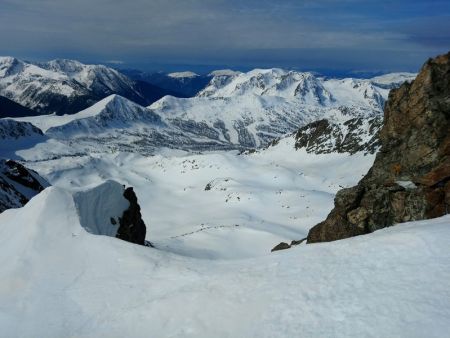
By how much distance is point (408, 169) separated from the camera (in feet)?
97.6

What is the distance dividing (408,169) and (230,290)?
60.6 feet

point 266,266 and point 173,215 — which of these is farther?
point 173,215

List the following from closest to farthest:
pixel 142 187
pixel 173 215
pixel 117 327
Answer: pixel 117 327 → pixel 173 215 → pixel 142 187

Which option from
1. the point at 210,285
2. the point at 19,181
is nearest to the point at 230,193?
the point at 19,181

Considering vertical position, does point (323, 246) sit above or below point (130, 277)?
above

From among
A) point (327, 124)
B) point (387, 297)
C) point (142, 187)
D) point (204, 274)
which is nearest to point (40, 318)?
point (204, 274)

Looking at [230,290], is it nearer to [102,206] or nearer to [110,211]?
[102,206]

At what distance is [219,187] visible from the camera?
110 m

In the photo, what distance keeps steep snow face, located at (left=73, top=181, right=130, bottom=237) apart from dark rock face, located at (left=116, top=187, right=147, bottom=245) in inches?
29.3

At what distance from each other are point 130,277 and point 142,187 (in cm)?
12039

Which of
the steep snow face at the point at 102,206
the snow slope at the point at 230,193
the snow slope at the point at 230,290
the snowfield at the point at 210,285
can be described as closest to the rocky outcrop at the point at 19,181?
the snow slope at the point at 230,193

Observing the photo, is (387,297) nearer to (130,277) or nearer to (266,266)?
(266,266)

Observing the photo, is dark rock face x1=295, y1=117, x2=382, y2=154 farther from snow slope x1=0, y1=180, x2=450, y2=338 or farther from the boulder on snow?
snow slope x1=0, y1=180, x2=450, y2=338

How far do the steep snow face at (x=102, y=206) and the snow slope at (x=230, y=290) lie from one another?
7086 mm
